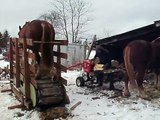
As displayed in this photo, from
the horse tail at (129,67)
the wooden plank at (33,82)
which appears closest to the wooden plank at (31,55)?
the wooden plank at (33,82)

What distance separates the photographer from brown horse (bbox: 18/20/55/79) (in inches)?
328

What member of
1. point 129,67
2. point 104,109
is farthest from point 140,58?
point 104,109

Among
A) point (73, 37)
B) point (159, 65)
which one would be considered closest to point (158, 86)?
point (159, 65)

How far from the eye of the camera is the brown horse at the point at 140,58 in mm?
8688

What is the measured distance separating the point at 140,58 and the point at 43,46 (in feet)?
8.92

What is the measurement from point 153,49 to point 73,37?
107 feet

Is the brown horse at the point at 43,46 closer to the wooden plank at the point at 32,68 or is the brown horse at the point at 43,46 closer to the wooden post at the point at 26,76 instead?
the wooden plank at the point at 32,68

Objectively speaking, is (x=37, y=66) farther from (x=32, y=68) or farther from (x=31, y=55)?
(x=31, y=55)

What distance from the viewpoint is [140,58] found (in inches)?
343

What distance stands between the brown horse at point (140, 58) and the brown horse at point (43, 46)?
2.23m

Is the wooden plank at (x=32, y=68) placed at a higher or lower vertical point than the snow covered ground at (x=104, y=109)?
higher

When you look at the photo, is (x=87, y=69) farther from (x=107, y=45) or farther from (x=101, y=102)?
(x=101, y=102)

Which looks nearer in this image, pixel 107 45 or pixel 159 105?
pixel 159 105

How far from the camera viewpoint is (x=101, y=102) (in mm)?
8484
